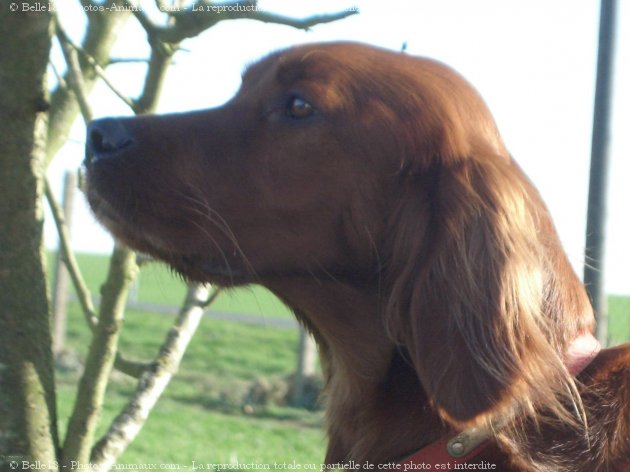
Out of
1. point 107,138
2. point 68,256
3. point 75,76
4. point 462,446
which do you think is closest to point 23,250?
point 107,138

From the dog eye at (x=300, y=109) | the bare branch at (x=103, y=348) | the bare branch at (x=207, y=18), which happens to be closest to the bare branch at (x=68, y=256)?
the bare branch at (x=103, y=348)

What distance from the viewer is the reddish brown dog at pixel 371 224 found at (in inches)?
94.1

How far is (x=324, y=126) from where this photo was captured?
8.53 feet

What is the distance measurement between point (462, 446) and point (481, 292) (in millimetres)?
359

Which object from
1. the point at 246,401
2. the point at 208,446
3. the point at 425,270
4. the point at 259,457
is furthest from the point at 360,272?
the point at 246,401

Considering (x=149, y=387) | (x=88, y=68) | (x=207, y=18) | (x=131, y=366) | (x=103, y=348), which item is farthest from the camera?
(x=88, y=68)

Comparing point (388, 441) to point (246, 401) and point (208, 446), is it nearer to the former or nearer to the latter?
point (208, 446)

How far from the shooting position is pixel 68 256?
3.01 m

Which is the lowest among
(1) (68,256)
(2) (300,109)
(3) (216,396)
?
(3) (216,396)

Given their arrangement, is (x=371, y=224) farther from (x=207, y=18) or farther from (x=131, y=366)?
(x=131, y=366)

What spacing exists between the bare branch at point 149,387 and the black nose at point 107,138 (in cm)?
53

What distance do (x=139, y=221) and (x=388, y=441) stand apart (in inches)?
32.2

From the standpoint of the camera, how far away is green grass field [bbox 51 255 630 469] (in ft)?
19.8

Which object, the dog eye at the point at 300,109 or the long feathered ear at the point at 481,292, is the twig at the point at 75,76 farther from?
the long feathered ear at the point at 481,292
